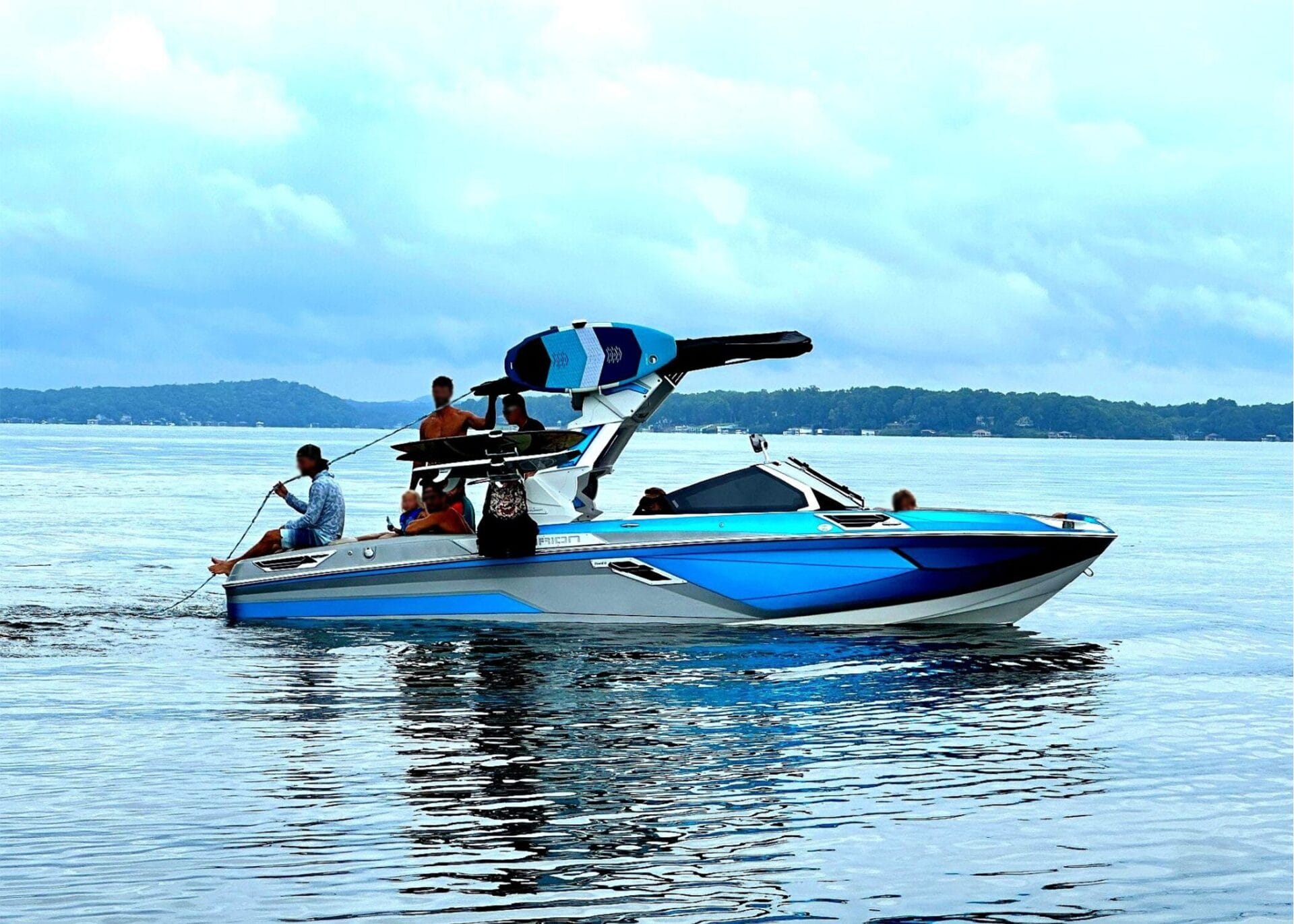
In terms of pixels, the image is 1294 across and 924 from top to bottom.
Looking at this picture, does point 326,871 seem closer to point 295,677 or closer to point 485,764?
point 485,764

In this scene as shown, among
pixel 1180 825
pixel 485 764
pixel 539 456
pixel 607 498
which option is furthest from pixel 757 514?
pixel 607 498

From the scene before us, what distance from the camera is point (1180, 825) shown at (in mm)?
7699

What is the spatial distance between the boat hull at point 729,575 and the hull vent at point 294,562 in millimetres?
184

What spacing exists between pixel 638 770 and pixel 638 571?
561 centimetres

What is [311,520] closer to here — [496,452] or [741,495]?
[496,452]

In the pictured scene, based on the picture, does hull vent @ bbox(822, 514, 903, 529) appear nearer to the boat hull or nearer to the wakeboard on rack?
the boat hull

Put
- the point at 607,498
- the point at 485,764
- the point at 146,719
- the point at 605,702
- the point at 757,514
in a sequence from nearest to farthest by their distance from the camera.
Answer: the point at 485,764 → the point at 146,719 → the point at 605,702 → the point at 757,514 → the point at 607,498

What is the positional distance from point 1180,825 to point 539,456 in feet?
26.1

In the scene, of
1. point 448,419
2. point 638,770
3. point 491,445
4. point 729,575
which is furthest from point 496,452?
point 638,770

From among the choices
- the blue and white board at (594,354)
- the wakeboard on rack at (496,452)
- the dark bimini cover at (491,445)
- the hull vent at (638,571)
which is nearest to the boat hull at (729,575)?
the hull vent at (638,571)

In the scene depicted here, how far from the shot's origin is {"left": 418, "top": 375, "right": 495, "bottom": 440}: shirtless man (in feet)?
50.7

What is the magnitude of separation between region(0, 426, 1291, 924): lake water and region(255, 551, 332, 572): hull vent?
64 centimetres

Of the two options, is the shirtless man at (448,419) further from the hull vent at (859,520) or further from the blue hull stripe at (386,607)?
the hull vent at (859,520)

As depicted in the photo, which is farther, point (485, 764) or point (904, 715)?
point (904, 715)
